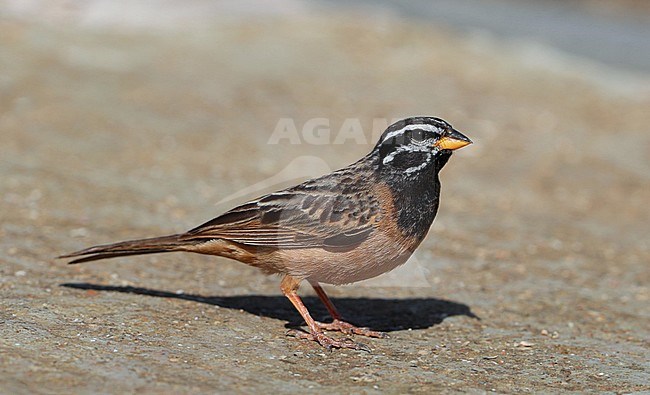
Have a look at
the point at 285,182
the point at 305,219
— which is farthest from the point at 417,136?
the point at 285,182

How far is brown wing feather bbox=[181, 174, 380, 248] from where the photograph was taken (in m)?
6.45

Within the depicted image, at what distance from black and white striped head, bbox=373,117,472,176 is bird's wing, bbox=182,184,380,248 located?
13.3 inches

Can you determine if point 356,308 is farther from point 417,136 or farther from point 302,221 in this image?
point 417,136

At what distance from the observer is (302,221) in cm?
659

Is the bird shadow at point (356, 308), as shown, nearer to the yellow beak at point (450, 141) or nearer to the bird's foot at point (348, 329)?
the bird's foot at point (348, 329)

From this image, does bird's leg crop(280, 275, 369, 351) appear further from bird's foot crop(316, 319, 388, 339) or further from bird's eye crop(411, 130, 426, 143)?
bird's eye crop(411, 130, 426, 143)

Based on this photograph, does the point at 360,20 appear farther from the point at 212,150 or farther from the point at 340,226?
the point at 340,226

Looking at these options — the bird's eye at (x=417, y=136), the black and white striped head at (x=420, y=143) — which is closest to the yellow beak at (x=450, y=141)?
the black and white striped head at (x=420, y=143)

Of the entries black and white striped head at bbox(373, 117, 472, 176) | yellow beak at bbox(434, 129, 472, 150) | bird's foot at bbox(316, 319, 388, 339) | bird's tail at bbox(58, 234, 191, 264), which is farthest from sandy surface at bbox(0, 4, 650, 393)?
yellow beak at bbox(434, 129, 472, 150)

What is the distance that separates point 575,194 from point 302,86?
4.60 meters

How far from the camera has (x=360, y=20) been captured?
1789 cm

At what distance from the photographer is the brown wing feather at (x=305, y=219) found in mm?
6453

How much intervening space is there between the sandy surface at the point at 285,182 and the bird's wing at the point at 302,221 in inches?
25.3

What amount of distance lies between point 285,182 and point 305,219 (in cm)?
469
